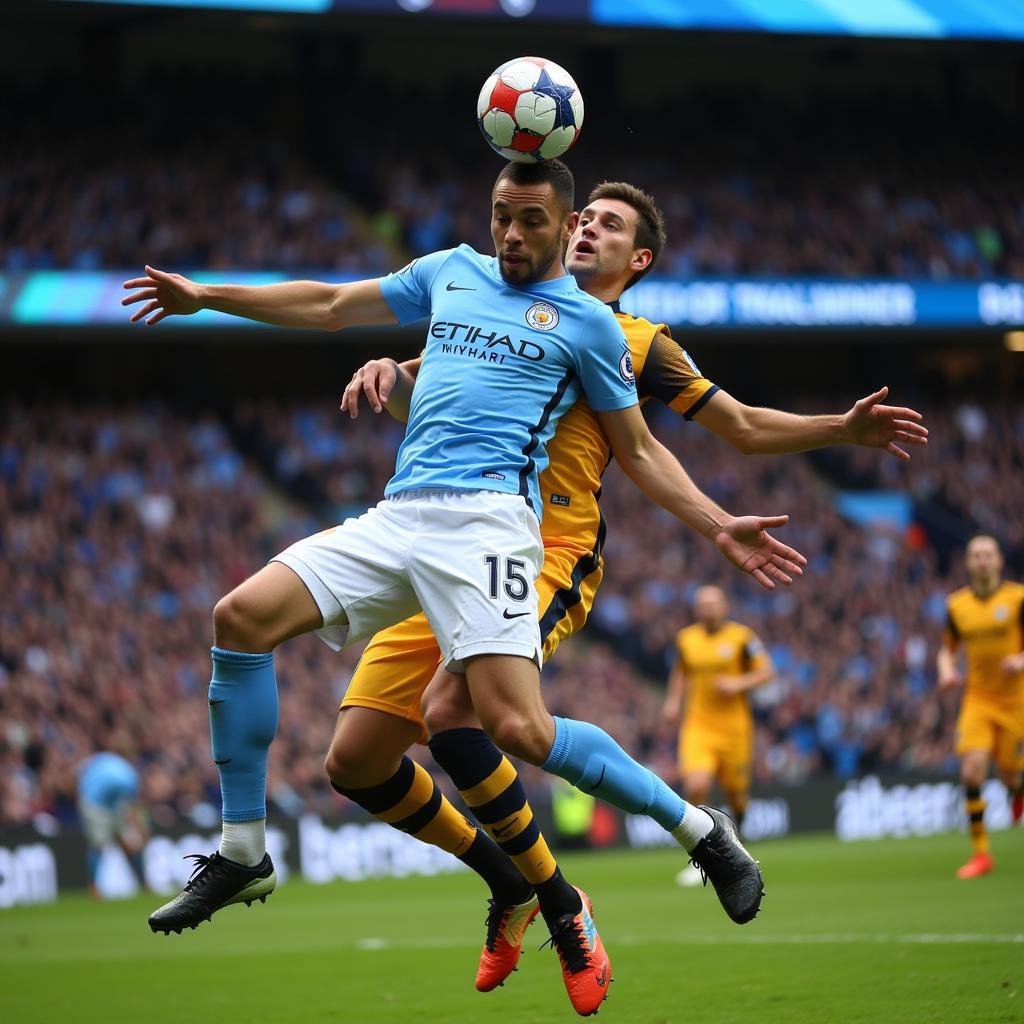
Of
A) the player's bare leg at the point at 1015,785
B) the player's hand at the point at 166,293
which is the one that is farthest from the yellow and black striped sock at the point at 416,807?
the player's bare leg at the point at 1015,785

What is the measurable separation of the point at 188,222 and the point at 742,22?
920 centimetres

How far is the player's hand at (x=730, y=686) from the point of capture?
16.2 m

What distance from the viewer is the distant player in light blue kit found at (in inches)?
653

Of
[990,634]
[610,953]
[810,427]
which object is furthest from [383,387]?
[990,634]

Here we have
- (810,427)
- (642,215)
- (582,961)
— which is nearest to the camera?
(582,961)

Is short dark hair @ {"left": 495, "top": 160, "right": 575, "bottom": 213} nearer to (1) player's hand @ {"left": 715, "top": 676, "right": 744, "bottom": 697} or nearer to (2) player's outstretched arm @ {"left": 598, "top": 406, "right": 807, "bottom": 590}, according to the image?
(2) player's outstretched arm @ {"left": 598, "top": 406, "right": 807, "bottom": 590}

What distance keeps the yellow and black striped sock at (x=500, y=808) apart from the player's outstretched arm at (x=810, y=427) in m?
1.52

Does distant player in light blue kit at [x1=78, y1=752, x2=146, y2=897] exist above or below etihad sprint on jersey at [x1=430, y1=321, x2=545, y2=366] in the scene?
below

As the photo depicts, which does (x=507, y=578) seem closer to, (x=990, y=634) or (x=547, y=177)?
(x=547, y=177)

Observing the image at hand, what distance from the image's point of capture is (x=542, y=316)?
20.9 ft

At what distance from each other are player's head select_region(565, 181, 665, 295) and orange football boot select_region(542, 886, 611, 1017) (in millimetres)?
2570

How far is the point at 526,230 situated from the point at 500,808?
2.16 meters

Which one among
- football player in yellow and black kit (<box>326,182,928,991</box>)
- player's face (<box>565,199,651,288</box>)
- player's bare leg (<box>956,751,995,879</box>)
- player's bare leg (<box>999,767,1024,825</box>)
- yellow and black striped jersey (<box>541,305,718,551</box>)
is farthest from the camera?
player's bare leg (<box>999,767,1024,825</box>)

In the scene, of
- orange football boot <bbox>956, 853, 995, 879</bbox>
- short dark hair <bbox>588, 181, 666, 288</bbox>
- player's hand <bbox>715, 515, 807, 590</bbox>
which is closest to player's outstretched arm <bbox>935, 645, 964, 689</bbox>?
orange football boot <bbox>956, 853, 995, 879</bbox>
